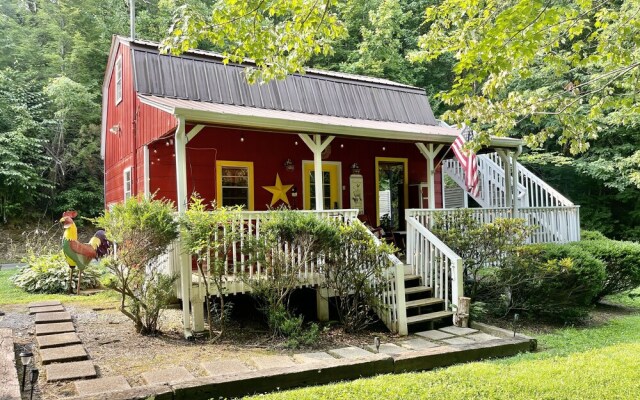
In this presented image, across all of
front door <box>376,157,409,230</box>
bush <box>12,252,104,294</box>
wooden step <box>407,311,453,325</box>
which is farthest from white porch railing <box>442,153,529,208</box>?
bush <box>12,252,104,294</box>

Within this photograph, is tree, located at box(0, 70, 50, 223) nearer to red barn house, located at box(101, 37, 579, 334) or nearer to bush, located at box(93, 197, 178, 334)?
red barn house, located at box(101, 37, 579, 334)

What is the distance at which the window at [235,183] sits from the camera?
9.09m

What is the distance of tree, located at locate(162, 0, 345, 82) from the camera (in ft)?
15.9

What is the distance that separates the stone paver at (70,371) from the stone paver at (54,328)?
4.39 ft

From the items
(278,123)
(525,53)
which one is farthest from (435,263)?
(525,53)

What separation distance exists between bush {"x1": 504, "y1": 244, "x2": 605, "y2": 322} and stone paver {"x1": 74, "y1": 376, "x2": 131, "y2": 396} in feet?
18.0

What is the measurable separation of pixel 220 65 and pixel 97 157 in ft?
34.2

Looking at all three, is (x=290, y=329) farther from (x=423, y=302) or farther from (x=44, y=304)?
(x=44, y=304)

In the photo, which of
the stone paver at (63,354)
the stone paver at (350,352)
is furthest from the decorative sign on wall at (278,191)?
the stone paver at (63,354)

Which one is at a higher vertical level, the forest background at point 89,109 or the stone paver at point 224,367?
the forest background at point 89,109

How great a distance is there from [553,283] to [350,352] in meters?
3.62

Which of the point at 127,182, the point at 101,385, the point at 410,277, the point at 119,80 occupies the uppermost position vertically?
the point at 119,80

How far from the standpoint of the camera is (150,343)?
555 cm

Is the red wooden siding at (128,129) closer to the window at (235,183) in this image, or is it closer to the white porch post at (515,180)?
the window at (235,183)
